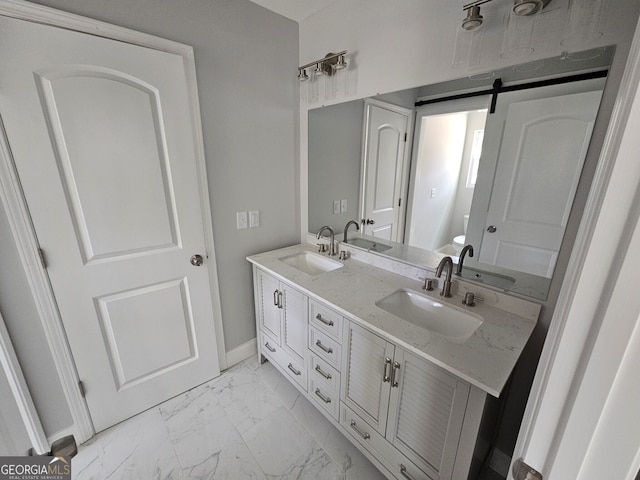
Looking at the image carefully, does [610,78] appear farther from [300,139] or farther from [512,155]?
[300,139]

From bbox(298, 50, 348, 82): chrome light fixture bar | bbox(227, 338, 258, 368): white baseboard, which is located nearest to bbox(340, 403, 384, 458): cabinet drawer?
bbox(227, 338, 258, 368): white baseboard

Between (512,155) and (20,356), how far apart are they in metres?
2.46

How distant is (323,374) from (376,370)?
1.35 ft

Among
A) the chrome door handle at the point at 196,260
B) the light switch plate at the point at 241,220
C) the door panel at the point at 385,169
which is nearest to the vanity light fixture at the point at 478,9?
the door panel at the point at 385,169

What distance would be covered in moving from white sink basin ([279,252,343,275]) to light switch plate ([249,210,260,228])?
12.6 inches

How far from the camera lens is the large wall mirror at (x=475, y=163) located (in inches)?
42.9

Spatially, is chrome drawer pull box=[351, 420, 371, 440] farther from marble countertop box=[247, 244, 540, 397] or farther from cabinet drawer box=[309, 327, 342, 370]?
marble countertop box=[247, 244, 540, 397]

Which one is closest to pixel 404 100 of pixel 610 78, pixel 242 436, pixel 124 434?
pixel 610 78

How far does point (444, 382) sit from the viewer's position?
38.8 inches

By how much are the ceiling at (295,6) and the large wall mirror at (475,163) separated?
1.88 feet

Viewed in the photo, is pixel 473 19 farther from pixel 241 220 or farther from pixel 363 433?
pixel 363 433

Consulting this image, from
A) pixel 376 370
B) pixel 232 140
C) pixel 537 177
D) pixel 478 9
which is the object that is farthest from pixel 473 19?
pixel 376 370

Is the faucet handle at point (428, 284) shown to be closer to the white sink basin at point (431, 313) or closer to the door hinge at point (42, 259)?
the white sink basin at point (431, 313)

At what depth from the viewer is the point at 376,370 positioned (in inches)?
47.8
